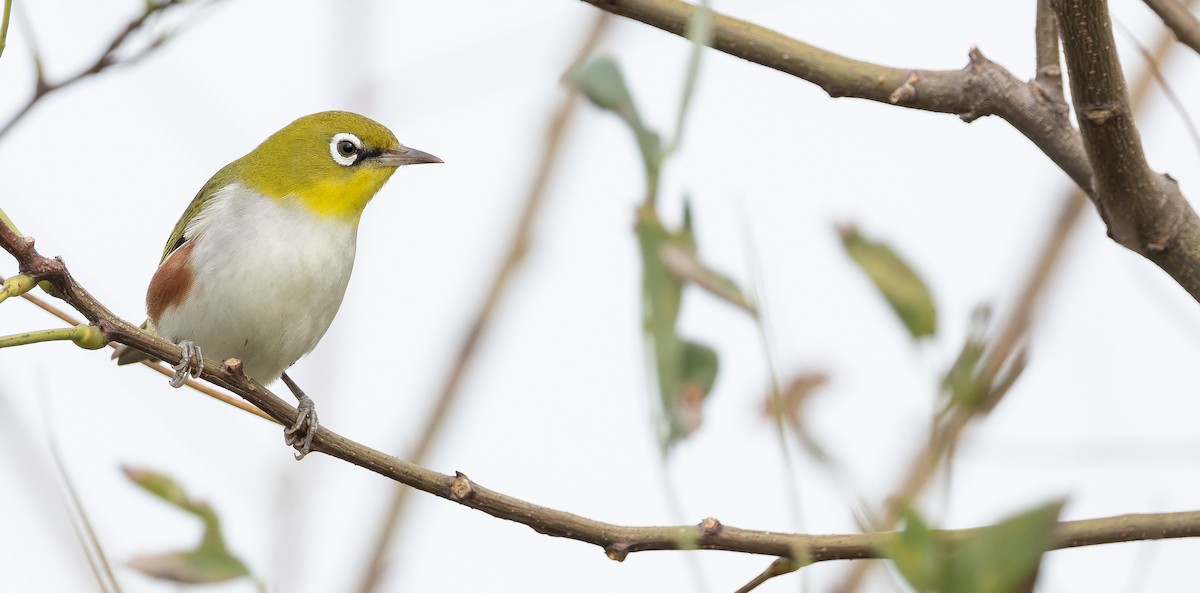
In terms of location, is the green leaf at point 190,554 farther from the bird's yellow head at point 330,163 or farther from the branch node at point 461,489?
the bird's yellow head at point 330,163

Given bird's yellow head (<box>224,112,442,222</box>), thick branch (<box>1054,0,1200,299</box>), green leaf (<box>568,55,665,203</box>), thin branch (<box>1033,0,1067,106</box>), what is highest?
bird's yellow head (<box>224,112,442,222</box>)

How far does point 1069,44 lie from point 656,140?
789mm

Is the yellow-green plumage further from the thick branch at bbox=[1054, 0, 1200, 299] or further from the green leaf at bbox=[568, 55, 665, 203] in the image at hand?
the thick branch at bbox=[1054, 0, 1200, 299]

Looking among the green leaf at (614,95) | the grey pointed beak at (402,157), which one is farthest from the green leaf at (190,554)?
the grey pointed beak at (402,157)

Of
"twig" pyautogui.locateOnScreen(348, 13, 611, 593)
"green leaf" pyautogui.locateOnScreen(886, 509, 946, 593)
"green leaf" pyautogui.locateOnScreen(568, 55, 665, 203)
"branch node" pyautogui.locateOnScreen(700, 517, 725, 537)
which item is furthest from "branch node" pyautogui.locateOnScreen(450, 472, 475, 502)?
"twig" pyautogui.locateOnScreen(348, 13, 611, 593)

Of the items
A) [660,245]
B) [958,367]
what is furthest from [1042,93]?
[958,367]

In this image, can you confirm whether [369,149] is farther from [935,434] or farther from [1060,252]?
[935,434]

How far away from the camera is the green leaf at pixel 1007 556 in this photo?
0.85 metres

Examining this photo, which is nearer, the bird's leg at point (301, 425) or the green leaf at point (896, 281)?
the green leaf at point (896, 281)

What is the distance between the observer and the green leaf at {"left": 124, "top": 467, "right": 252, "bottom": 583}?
200 centimetres

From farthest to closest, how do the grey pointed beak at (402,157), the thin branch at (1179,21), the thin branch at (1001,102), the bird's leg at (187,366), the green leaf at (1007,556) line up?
the grey pointed beak at (402,157), the bird's leg at (187,366), the thin branch at (1179,21), the thin branch at (1001,102), the green leaf at (1007,556)

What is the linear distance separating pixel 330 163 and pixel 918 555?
433 cm

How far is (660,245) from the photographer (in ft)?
4.75

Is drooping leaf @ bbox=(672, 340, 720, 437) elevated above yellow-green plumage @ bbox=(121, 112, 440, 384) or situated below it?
below
